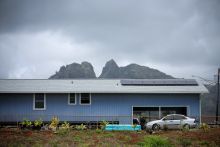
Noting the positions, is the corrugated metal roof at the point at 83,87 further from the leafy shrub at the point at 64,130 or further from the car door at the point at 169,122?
the leafy shrub at the point at 64,130

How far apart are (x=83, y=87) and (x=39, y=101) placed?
14.2 feet

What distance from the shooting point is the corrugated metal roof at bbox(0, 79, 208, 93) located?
111ft

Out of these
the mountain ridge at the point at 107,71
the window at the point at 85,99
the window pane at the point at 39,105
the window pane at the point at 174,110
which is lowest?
the window pane at the point at 174,110

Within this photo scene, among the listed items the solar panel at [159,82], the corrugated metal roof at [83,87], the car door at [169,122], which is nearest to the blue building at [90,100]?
the corrugated metal roof at [83,87]

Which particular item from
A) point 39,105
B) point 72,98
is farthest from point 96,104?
point 39,105

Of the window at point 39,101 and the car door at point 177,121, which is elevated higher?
the window at point 39,101

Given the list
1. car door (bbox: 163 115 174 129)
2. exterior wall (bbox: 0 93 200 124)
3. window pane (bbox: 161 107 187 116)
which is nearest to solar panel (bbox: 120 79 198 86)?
exterior wall (bbox: 0 93 200 124)

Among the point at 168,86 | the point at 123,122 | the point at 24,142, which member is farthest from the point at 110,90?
the point at 24,142

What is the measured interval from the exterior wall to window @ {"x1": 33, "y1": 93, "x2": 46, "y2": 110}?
294 mm

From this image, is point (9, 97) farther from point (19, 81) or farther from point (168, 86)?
point (168, 86)

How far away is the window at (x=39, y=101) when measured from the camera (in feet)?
112

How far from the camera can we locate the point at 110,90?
33719 mm

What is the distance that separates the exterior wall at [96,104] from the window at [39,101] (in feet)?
0.96

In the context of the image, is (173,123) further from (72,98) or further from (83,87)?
(72,98)
